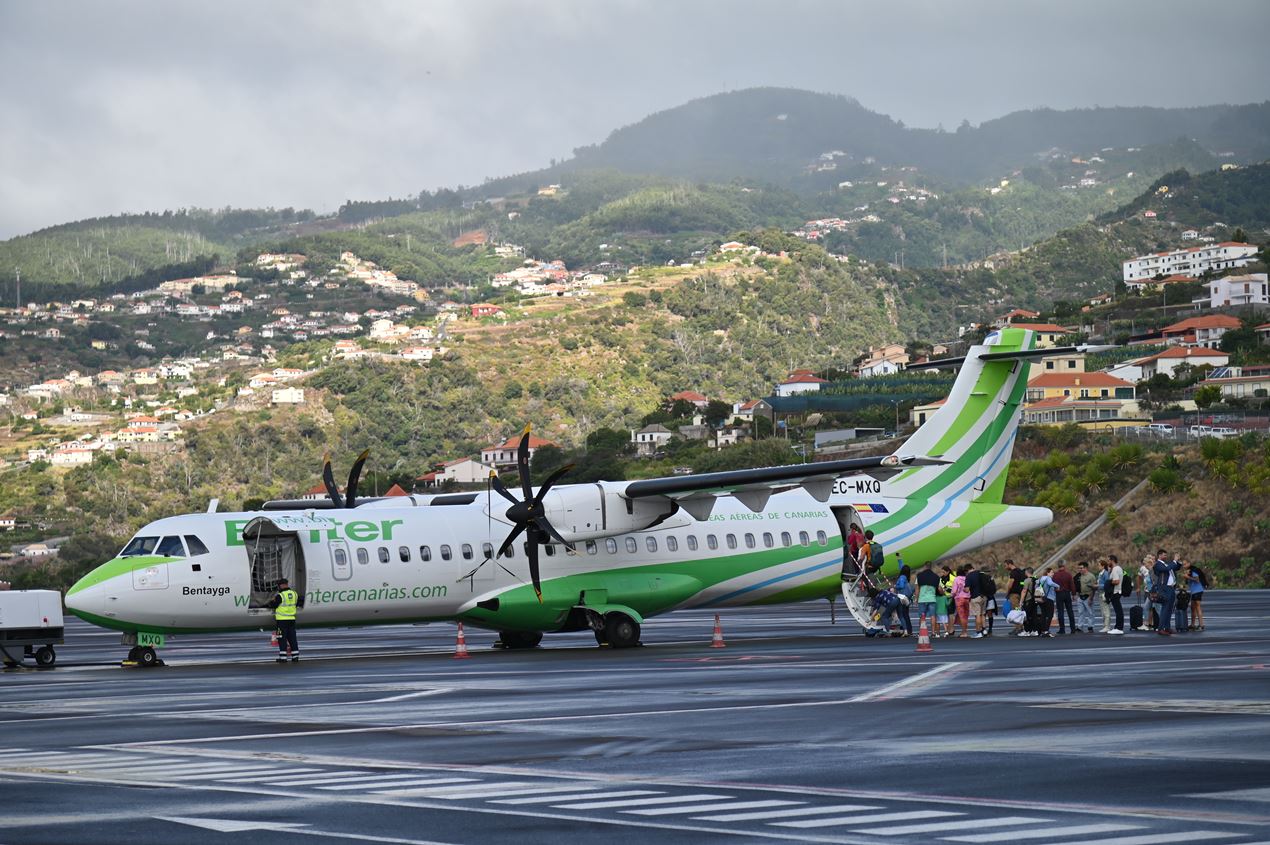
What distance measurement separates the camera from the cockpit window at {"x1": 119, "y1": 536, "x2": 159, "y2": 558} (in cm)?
2844

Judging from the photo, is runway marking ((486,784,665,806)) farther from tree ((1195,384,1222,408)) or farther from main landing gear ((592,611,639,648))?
tree ((1195,384,1222,408))

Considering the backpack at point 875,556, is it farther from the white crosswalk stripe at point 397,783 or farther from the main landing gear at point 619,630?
the white crosswalk stripe at point 397,783

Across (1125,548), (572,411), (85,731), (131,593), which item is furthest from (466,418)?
(85,731)

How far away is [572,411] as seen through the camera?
565 feet

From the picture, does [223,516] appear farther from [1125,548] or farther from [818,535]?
[1125,548]

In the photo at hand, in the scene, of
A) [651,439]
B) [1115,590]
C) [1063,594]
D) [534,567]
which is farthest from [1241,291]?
[534,567]

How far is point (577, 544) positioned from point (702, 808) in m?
20.2

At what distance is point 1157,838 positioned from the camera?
938cm

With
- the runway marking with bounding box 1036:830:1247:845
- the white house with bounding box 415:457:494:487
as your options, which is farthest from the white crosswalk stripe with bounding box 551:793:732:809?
the white house with bounding box 415:457:494:487

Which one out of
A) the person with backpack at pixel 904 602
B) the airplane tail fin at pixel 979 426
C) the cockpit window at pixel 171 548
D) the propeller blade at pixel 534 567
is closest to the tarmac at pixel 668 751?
the cockpit window at pixel 171 548

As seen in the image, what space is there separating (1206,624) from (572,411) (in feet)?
461

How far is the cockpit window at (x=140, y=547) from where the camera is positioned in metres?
28.4

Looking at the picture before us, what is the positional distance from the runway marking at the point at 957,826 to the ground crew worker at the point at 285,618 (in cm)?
1980

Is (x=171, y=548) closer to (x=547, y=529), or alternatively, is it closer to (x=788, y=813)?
(x=547, y=529)
